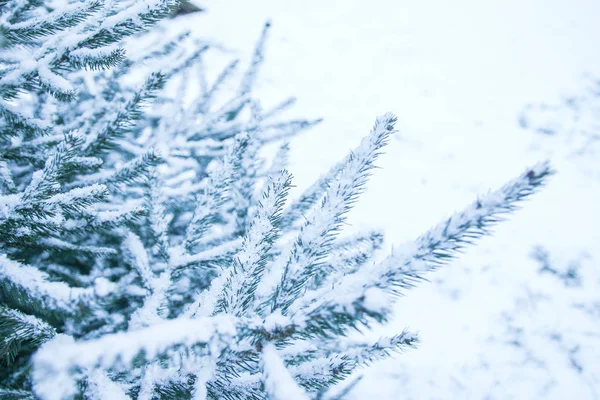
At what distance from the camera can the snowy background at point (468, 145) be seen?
262cm

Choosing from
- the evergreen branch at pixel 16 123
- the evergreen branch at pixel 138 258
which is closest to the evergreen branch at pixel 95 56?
the evergreen branch at pixel 16 123

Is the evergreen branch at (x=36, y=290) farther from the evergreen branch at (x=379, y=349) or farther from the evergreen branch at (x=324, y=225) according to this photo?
the evergreen branch at (x=379, y=349)

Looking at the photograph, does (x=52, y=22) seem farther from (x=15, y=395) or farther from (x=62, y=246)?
(x=15, y=395)

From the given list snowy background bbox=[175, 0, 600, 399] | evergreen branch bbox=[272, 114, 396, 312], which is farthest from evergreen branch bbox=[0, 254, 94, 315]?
snowy background bbox=[175, 0, 600, 399]

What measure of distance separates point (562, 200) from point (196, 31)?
17.3 feet

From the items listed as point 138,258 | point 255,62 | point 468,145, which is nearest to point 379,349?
point 138,258

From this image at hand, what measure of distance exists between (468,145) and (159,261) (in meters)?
3.96

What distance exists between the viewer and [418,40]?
6.04 meters

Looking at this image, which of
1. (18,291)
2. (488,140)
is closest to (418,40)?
(488,140)

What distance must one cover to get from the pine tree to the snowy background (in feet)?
5.63

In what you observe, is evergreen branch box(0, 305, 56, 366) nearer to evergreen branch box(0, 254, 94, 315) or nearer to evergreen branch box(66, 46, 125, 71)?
evergreen branch box(0, 254, 94, 315)

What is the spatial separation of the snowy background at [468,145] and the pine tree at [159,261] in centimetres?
172

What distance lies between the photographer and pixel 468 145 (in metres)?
4.35

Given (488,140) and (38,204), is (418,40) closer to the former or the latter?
(488,140)
